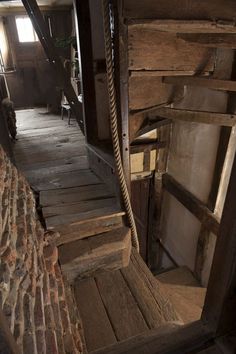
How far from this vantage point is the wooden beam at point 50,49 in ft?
8.97

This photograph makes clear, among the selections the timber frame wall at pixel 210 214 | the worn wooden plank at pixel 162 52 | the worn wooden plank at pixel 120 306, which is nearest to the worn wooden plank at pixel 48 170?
the timber frame wall at pixel 210 214

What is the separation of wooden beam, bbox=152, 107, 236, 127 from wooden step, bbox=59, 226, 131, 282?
5.05 feet

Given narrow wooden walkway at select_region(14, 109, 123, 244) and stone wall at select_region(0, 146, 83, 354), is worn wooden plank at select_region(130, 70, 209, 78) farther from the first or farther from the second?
stone wall at select_region(0, 146, 83, 354)

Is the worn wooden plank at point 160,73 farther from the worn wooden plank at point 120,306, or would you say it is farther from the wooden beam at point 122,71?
the worn wooden plank at point 120,306

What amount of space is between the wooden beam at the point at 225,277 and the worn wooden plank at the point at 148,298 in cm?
103

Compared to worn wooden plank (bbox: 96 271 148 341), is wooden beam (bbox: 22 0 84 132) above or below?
above

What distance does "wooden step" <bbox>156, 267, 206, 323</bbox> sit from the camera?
9.26ft

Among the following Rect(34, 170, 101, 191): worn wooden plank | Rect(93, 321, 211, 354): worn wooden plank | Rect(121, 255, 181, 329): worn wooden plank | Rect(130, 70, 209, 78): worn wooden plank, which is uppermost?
Rect(130, 70, 209, 78): worn wooden plank

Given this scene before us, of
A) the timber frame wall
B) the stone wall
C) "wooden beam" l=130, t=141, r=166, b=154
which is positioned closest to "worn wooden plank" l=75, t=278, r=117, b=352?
the stone wall

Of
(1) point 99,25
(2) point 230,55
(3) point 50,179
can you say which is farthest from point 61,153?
(2) point 230,55

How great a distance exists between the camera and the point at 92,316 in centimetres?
190

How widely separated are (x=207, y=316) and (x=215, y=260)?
250 millimetres

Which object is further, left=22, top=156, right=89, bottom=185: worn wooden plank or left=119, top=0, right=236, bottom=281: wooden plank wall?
left=22, top=156, right=89, bottom=185: worn wooden plank

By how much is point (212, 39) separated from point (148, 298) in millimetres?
2360
